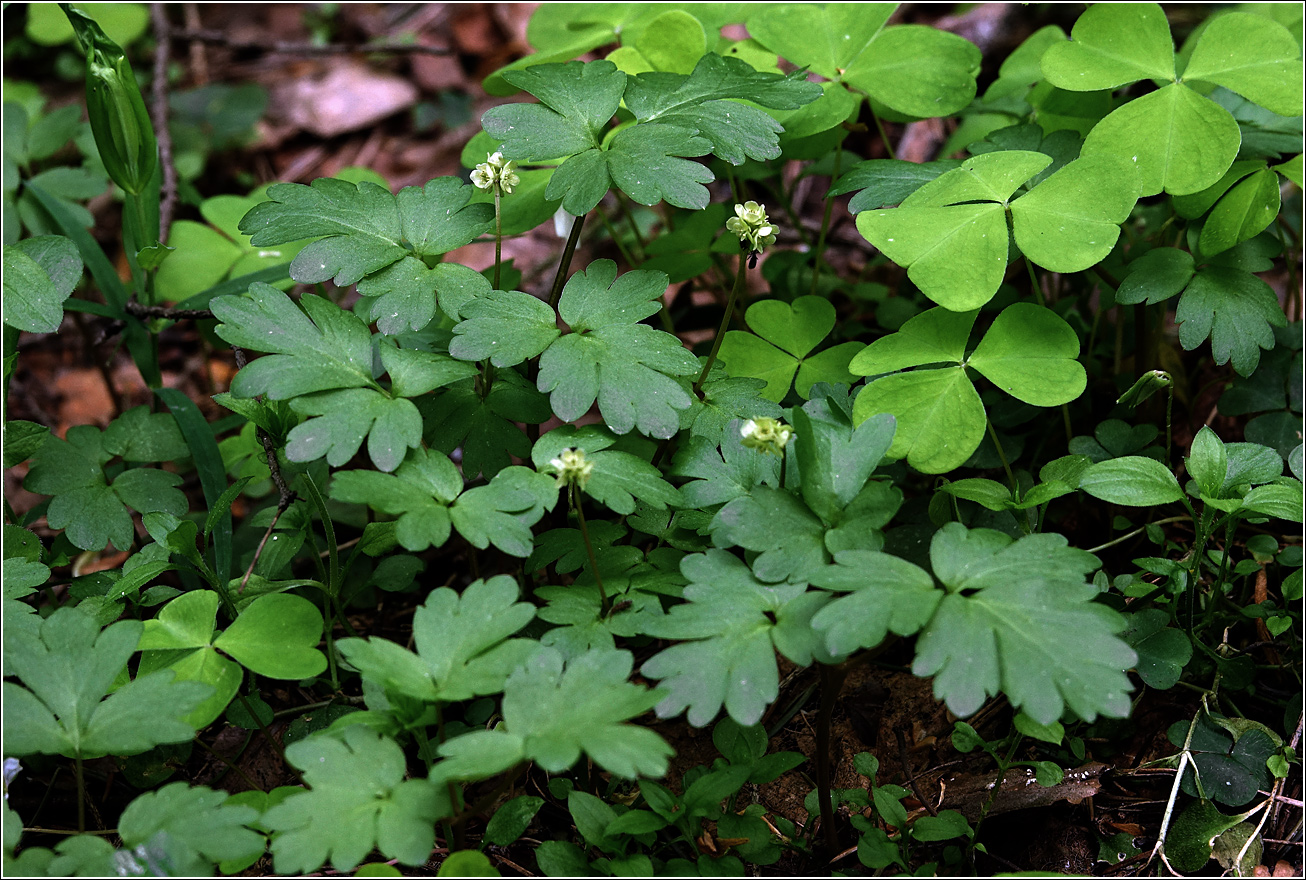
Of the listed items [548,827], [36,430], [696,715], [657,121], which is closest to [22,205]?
[36,430]

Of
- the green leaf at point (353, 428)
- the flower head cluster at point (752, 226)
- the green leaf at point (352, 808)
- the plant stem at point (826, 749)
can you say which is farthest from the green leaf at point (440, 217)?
the plant stem at point (826, 749)

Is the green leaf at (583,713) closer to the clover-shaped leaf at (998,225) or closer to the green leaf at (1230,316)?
the clover-shaped leaf at (998,225)

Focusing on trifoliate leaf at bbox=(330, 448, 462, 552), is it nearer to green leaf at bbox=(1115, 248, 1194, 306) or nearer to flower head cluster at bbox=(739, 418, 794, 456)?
flower head cluster at bbox=(739, 418, 794, 456)

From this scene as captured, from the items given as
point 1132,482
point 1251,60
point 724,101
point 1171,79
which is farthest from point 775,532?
point 1251,60

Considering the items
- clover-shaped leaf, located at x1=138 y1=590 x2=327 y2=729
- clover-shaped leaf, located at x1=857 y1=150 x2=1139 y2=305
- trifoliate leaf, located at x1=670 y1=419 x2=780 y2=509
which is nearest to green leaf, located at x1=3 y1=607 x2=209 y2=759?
clover-shaped leaf, located at x1=138 y1=590 x2=327 y2=729

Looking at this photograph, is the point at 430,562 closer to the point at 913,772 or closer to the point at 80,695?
the point at 80,695

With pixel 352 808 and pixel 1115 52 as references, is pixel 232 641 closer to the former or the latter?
pixel 352 808
